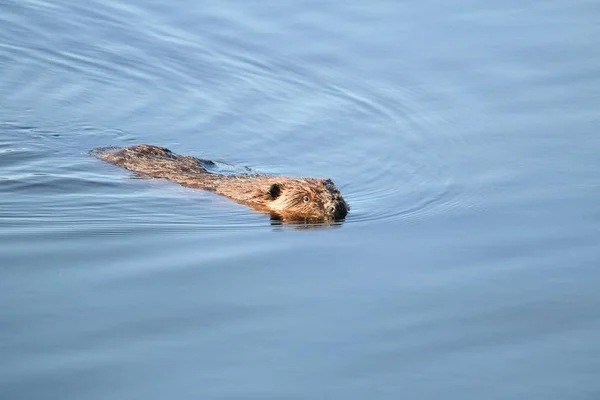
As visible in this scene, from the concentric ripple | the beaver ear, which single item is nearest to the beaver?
the beaver ear

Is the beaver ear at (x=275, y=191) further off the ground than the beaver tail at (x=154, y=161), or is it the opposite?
the beaver tail at (x=154, y=161)

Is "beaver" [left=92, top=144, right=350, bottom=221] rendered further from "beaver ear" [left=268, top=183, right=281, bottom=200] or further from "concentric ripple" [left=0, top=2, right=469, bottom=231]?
"concentric ripple" [left=0, top=2, right=469, bottom=231]

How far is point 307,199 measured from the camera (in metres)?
10.1

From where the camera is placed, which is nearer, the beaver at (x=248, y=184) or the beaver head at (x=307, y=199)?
the beaver head at (x=307, y=199)

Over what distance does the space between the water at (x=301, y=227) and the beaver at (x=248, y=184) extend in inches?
7.7

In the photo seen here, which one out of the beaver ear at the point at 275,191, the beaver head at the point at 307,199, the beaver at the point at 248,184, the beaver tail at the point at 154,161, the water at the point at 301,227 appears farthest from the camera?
the beaver tail at the point at 154,161

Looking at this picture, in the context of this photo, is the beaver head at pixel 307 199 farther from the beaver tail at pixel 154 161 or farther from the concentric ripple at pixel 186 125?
the beaver tail at pixel 154 161

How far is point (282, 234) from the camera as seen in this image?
9.36m

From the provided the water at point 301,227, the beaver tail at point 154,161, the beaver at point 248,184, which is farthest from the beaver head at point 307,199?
the beaver tail at point 154,161

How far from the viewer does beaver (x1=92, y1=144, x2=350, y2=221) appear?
10.0 meters

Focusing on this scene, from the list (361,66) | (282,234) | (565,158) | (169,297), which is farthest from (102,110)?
(169,297)

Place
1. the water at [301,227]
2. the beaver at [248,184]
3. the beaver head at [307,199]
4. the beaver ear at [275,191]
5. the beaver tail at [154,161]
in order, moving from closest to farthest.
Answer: the water at [301,227], the beaver head at [307,199], the beaver at [248,184], the beaver ear at [275,191], the beaver tail at [154,161]

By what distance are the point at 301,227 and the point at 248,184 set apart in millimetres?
1171

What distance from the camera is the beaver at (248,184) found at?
10.0 m
